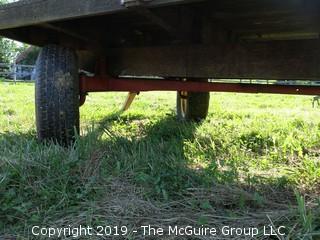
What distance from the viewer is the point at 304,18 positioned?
3.33 m

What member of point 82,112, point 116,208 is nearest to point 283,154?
point 116,208

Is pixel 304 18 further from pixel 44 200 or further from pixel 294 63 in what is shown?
pixel 44 200

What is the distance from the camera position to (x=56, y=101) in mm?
3328

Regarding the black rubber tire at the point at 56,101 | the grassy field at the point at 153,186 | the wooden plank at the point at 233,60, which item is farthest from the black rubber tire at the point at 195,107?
the black rubber tire at the point at 56,101

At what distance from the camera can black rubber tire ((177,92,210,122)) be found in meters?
5.74

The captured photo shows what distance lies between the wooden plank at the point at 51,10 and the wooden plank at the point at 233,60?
0.98m

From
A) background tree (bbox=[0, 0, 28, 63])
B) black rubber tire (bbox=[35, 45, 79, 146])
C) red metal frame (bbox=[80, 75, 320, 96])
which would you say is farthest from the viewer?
background tree (bbox=[0, 0, 28, 63])

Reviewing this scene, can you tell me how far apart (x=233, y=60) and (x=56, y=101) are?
129 cm

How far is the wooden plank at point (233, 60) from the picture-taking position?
309 centimetres

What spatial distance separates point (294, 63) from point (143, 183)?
1370mm

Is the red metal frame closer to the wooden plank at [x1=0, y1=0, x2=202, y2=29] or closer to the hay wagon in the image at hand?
the hay wagon

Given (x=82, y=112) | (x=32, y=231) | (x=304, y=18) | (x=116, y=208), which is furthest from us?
(x=82, y=112)

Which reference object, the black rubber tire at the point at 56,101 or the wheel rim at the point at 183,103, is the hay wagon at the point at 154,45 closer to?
the black rubber tire at the point at 56,101

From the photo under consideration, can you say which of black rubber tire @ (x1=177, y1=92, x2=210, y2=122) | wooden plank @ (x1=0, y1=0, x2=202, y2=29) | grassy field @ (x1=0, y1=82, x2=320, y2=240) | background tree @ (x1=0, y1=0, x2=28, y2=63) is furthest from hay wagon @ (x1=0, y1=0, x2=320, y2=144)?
background tree @ (x1=0, y1=0, x2=28, y2=63)
